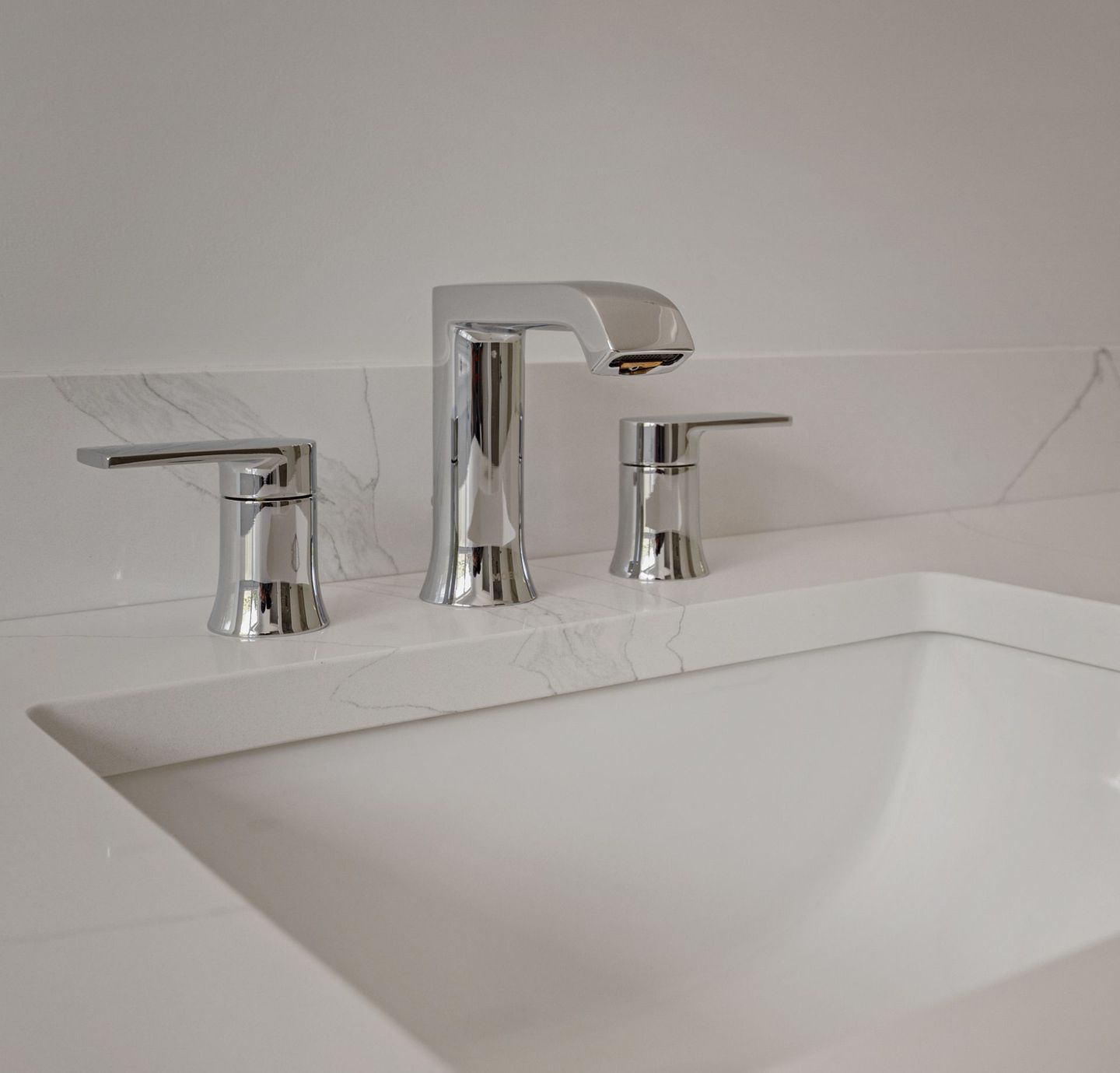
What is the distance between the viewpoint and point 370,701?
0.61 meters

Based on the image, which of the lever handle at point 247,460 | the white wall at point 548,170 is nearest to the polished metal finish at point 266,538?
the lever handle at point 247,460

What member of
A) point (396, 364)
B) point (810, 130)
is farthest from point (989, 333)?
point (396, 364)

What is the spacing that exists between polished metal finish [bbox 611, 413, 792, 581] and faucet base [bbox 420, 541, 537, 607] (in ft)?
0.34

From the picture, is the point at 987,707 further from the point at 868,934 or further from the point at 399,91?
the point at 399,91

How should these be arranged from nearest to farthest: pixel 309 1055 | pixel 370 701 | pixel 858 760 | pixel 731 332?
pixel 309 1055 < pixel 370 701 < pixel 858 760 < pixel 731 332

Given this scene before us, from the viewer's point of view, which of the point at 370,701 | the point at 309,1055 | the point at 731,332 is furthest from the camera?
the point at 731,332

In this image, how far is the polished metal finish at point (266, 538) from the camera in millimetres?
628

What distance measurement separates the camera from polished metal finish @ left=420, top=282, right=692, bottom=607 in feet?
2.25

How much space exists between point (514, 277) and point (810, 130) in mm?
313

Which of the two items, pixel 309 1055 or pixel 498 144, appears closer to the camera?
pixel 309 1055

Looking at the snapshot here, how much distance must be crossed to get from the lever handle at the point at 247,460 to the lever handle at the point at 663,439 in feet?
0.73

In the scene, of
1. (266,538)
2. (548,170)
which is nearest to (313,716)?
(266,538)

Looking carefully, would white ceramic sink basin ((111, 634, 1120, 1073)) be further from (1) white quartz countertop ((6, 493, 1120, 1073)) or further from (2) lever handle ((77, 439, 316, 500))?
(2) lever handle ((77, 439, 316, 500))

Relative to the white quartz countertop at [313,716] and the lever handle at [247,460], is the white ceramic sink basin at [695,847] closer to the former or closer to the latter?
the white quartz countertop at [313,716]
